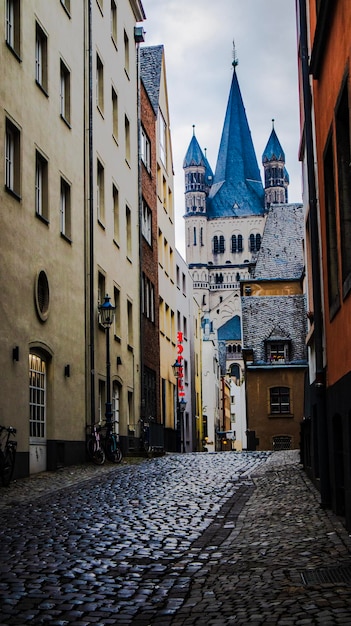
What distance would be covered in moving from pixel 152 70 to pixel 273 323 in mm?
19727

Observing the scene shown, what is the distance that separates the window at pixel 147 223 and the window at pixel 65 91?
43.0ft

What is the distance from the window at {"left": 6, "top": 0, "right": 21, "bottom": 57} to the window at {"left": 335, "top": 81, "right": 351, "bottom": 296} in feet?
34.2

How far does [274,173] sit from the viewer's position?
177 meters

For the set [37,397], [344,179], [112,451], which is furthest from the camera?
[112,451]

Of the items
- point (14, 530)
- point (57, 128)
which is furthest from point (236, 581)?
point (57, 128)

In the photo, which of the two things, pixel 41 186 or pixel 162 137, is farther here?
pixel 162 137

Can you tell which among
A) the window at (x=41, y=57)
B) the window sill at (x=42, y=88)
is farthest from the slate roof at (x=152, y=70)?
the window sill at (x=42, y=88)

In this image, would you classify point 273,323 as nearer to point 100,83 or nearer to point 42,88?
point 100,83

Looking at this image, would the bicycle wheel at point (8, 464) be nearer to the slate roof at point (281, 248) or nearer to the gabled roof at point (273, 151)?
the slate roof at point (281, 248)

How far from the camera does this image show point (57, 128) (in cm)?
2166

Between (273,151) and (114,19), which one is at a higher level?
(273,151)

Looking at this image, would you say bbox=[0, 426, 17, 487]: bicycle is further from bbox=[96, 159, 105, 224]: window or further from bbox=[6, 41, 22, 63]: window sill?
bbox=[96, 159, 105, 224]: window

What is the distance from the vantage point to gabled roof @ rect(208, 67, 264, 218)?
168 meters

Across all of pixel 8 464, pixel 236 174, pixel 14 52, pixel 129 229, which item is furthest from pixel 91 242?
pixel 236 174
